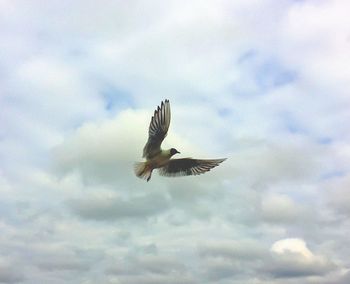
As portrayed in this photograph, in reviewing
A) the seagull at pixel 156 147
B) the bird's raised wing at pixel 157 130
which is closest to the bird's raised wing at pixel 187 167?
the seagull at pixel 156 147

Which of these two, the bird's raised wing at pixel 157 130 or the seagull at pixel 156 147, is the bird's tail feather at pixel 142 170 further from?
the bird's raised wing at pixel 157 130

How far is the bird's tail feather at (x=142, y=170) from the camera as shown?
3591 cm

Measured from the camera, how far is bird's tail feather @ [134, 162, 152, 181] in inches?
1414

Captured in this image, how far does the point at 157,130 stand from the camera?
37312mm

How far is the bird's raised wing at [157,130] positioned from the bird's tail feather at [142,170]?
729 mm

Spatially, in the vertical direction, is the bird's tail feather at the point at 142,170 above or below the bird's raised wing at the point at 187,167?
below

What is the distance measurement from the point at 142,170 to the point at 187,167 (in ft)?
20.5

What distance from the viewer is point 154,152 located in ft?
123

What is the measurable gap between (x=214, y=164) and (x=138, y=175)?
796 centimetres

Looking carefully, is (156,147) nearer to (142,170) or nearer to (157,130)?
(157,130)

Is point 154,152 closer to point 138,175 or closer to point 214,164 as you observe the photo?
point 138,175

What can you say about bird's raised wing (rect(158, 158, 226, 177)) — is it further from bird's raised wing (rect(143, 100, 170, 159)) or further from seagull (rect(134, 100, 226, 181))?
bird's raised wing (rect(143, 100, 170, 159))

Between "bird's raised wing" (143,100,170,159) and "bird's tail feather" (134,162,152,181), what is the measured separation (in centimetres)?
73

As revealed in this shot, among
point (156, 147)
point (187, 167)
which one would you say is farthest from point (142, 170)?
point (187, 167)
